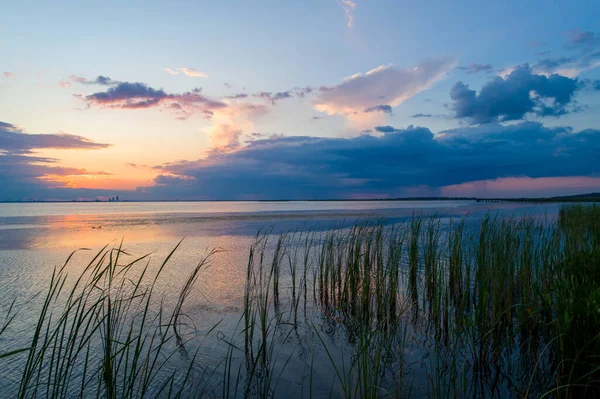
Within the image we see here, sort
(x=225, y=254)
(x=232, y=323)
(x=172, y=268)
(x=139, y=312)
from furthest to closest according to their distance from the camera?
(x=225, y=254), (x=172, y=268), (x=139, y=312), (x=232, y=323)

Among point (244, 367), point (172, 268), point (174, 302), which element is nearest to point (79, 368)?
point (244, 367)

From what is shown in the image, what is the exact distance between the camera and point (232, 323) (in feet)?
21.7

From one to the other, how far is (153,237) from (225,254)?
27.7ft

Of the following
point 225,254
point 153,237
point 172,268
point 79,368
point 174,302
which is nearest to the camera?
point 79,368

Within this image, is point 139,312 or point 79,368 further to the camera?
point 139,312

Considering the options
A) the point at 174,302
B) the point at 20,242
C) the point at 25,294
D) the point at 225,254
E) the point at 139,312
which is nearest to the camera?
the point at 139,312

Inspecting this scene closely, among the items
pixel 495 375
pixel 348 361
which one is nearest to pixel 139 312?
pixel 348 361

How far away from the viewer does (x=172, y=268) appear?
11.3 metres

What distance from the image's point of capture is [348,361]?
504 cm

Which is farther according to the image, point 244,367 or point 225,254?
point 225,254

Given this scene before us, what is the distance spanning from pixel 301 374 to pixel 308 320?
1.94m

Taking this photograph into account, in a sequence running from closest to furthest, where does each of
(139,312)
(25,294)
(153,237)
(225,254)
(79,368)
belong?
(79,368), (139,312), (25,294), (225,254), (153,237)

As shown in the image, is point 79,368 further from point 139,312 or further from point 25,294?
point 25,294

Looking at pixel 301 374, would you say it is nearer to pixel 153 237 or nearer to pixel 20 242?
pixel 153 237
